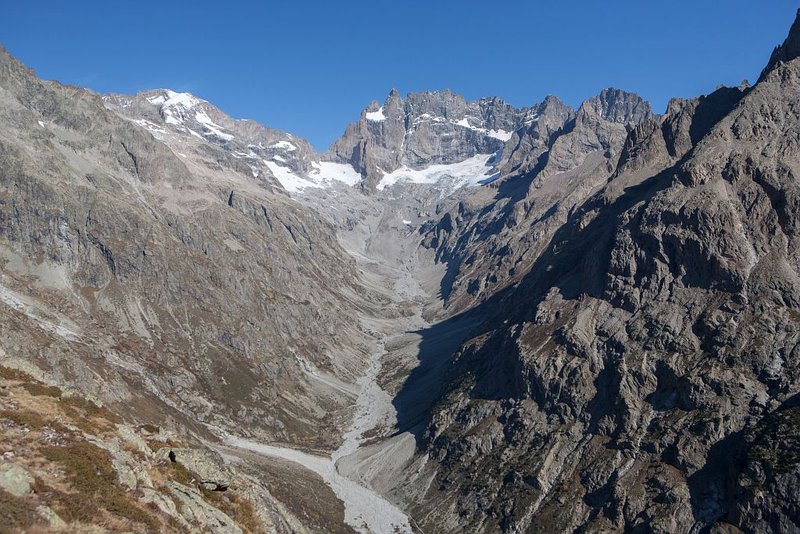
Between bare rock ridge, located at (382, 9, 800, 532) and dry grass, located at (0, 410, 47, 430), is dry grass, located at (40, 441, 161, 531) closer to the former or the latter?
dry grass, located at (0, 410, 47, 430)

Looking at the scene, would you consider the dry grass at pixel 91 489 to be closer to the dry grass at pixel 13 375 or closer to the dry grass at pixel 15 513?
the dry grass at pixel 15 513

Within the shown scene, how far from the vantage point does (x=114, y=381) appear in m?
150

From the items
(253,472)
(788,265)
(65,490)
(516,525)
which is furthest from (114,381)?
(788,265)

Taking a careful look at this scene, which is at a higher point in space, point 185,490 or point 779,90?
point 779,90

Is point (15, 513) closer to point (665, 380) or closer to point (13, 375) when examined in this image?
point (13, 375)

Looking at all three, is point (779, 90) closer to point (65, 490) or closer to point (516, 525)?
point (516, 525)

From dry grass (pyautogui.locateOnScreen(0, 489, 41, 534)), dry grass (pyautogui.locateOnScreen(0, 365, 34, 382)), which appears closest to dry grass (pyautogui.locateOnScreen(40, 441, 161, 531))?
dry grass (pyautogui.locateOnScreen(0, 489, 41, 534))

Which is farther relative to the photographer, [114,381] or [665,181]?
[665,181]

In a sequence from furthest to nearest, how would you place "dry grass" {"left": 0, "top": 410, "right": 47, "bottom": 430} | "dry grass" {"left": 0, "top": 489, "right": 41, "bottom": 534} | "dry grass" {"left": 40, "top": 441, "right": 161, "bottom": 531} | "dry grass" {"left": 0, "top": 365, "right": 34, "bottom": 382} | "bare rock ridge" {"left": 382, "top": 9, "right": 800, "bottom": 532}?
"bare rock ridge" {"left": 382, "top": 9, "right": 800, "bottom": 532} → "dry grass" {"left": 0, "top": 365, "right": 34, "bottom": 382} → "dry grass" {"left": 0, "top": 410, "right": 47, "bottom": 430} → "dry grass" {"left": 40, "top": 441, "right": 161, "bottom": 531} → "dry grass" {"left": 0, "top": 489, "right": 41, "bottom": 534}

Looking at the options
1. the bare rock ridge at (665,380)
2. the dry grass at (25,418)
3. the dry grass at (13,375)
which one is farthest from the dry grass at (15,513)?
the bare rock ridge at (665,380)

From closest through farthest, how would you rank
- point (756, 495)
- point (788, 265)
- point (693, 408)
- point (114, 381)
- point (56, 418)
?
point (56, 418)
point (756, 495)
point (693, 408)
point (788, 265)
point (114, 381)

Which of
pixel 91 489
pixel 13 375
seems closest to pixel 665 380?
pixel 13 375

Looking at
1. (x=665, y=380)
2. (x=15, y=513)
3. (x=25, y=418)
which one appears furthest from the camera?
(x=665, y=380)

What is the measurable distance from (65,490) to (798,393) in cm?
12564
